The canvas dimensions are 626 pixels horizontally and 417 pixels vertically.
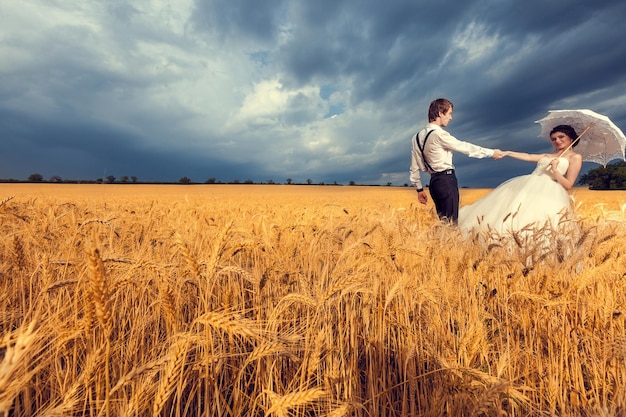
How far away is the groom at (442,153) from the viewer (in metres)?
4.69

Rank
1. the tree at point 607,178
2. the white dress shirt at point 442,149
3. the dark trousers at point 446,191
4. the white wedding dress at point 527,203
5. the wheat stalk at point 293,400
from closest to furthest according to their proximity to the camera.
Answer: the wheat stalk at point 293,400
the white wedding dress at point 527,203
the white dress shirt at point 442,149
the dark trousers at point 446,191
the tree at point 607,178

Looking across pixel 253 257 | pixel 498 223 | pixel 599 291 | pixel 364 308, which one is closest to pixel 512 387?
pixel 364 308

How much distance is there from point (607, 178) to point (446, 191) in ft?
201

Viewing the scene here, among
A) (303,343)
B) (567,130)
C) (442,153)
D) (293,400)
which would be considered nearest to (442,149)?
(442,153)

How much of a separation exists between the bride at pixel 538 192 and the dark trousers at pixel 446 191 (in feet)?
1.01

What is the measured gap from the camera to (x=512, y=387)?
1327mm

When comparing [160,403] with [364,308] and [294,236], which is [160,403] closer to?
[364,308]

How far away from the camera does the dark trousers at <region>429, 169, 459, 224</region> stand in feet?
16.0

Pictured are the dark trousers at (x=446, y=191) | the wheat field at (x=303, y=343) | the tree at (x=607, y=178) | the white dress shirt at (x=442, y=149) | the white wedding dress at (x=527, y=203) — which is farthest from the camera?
the tree at (x=607, y=178)

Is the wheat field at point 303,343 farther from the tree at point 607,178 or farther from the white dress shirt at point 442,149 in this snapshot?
the tree at point 607,178

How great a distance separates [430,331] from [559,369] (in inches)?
22.6

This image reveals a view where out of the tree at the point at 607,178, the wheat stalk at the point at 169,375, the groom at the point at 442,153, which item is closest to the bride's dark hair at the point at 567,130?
the groom at the point at 442,153

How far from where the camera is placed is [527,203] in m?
4.53

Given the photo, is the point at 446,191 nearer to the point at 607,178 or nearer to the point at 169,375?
the point at 169,375
